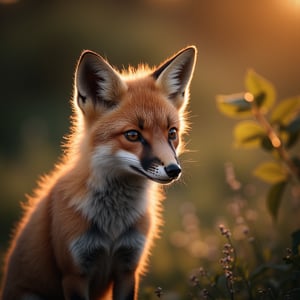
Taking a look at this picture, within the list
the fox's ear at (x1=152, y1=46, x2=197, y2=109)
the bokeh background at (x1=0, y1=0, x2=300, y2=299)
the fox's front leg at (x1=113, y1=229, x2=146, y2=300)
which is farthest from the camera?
the bokeh background at (x1=0, y1=0, x2=300, y2=299)

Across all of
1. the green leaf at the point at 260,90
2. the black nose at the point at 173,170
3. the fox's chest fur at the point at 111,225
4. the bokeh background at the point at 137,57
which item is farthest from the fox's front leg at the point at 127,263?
the bokeh background at the point at 137,57

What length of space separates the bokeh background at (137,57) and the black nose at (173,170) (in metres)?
4.81

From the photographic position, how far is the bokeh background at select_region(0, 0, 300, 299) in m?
9.12

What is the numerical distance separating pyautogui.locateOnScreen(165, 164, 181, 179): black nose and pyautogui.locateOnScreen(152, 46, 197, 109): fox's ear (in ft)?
3.06

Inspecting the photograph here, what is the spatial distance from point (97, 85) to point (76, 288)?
1.40 meters

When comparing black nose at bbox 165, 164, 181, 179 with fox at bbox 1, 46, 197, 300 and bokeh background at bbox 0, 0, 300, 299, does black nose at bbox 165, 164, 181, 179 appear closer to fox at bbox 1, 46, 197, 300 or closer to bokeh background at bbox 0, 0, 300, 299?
fox at bbox 1, 46, 197, 300

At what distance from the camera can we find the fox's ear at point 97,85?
12.5ft

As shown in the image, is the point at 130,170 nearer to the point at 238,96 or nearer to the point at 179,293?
the point at 238,96

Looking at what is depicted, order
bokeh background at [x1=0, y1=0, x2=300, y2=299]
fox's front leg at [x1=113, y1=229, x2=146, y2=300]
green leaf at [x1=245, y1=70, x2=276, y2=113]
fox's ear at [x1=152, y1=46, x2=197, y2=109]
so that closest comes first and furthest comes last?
green leaf at [x1=245, y1=70, x2=276, y2=113] < fox's front leg at [x1=113, y1=229, x2=146, y2=300] < fox's ear at [x1=152, y1=46, x2=197, y2=109] < bokeh background at [x1=0, y1=0, x2=300, y2=299]

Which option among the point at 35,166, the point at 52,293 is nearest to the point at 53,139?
the point at 35,166

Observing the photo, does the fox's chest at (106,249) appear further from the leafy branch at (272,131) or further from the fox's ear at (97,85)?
the leafy branch at (272,131)

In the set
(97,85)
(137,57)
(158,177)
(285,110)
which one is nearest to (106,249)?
(158,177)

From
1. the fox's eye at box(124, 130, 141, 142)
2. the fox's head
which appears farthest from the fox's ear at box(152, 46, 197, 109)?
the fox's eye at box(124, 130, 141, 142)

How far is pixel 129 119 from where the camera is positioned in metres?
3.74
